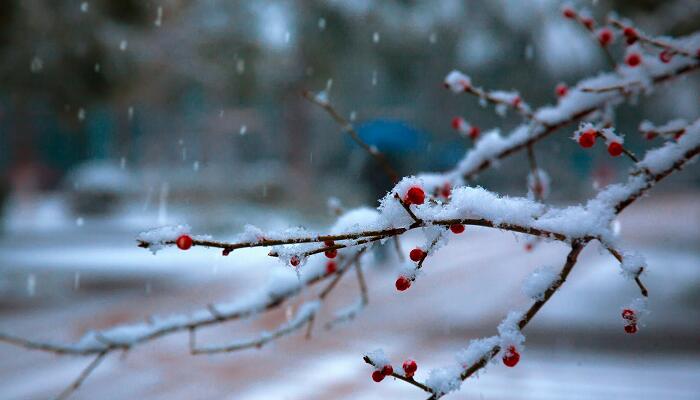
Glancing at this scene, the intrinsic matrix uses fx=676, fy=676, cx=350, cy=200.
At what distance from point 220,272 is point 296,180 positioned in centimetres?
874

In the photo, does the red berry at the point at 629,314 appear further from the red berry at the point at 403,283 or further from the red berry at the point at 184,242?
the red berry at the point at 184,242

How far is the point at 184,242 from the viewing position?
1.05 m

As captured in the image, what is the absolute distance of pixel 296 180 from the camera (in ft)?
65.6

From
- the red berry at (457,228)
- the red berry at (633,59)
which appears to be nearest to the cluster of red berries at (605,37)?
the red berry at (633,59)

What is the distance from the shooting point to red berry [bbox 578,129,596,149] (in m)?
1.24

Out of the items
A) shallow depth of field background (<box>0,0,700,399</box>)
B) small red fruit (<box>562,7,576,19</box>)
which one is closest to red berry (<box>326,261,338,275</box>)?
shallow depth of field background (<box>0,0,700,399</box>)

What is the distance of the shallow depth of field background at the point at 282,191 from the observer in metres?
5.89

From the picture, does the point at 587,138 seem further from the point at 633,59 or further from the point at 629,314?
the point at 633,59

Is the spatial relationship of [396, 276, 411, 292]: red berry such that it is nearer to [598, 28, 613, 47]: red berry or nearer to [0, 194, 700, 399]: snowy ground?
[0, 194, 700, 399]: snowy ground

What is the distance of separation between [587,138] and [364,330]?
20.2ft

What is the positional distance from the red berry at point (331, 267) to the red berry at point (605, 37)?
113cm

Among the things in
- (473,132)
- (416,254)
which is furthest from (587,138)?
(473,132)

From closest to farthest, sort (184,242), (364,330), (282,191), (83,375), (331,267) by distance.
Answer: (184,242) → (83,375) → (331,267) → (364,330) → (282,191)

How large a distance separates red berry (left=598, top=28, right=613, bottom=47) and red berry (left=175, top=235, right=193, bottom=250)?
1.67 metres
